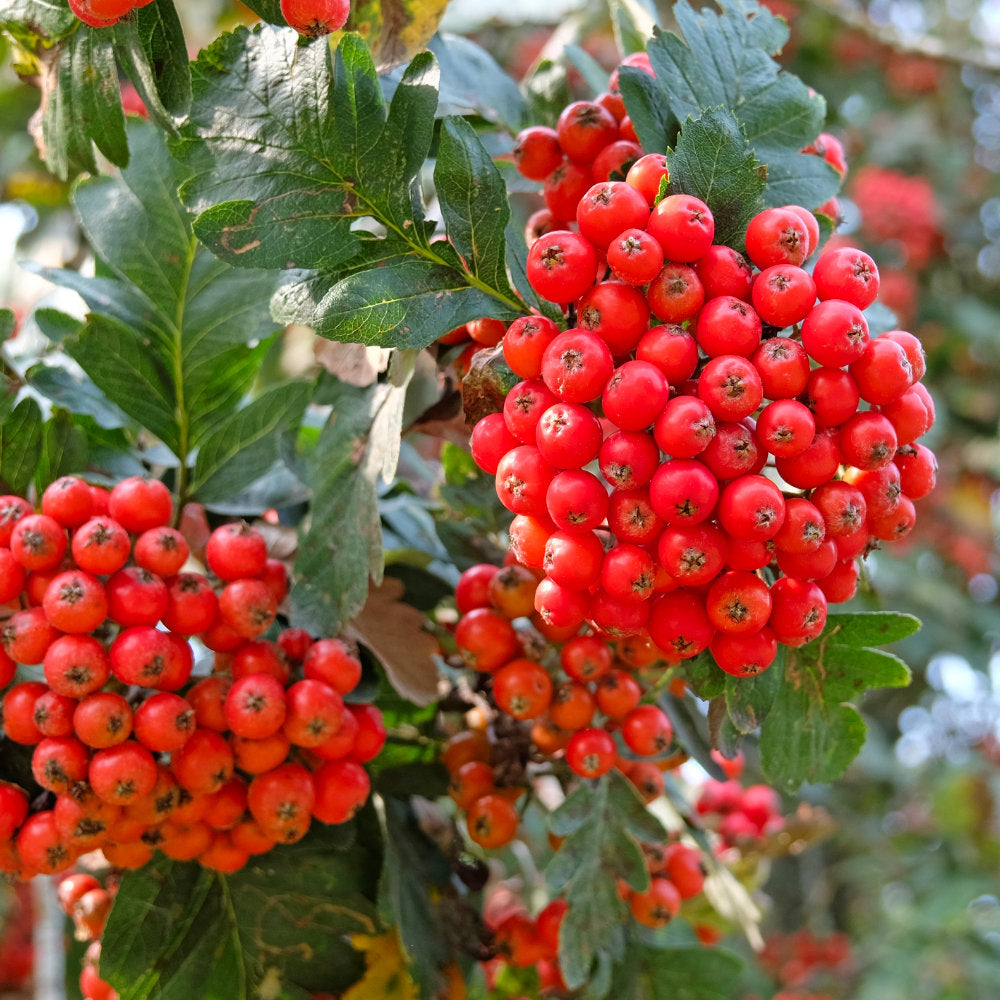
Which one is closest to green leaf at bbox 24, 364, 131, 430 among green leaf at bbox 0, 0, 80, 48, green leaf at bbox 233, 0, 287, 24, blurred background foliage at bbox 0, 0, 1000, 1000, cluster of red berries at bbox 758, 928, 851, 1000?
green leaf at bbox 0, 0, 80, 48

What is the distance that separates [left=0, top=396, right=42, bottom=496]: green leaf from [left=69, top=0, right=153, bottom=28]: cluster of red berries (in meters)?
0.71

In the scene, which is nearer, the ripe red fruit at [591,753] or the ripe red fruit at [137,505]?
the ripe red fruit at [137,505]

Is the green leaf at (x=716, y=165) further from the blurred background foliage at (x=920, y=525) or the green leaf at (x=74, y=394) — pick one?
the blurred background foliage at (x=920, y=525)

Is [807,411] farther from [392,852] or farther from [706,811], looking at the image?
[706,811]

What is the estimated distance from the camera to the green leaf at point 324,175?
1510mm

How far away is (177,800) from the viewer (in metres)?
1.69

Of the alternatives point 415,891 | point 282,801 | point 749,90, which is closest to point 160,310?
point 282,801

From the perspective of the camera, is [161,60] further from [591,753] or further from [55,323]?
[591,753]

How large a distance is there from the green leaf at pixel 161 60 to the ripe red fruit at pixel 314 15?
0.21 metres

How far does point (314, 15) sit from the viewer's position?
1454 millimetres

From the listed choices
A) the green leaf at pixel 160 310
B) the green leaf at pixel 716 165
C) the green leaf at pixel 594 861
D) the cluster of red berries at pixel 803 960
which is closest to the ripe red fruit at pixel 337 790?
the green leaf at pixel 594 861

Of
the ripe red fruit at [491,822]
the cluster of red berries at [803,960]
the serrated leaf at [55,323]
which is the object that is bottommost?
the cluster of red berries at [803,960]

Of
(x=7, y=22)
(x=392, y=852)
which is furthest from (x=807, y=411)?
(x=7, y=22)

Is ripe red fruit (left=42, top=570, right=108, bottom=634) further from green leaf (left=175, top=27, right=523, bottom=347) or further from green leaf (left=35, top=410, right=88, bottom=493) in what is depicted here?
green leaf (left=175, top=27, right=523, bottom=347)
